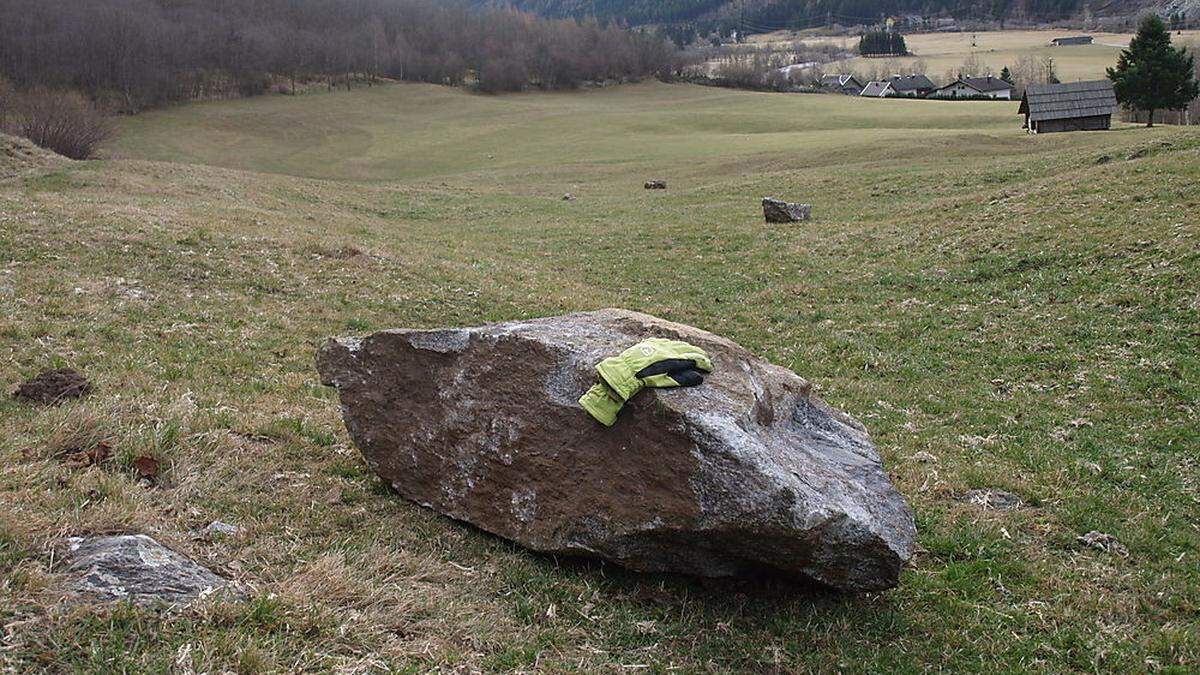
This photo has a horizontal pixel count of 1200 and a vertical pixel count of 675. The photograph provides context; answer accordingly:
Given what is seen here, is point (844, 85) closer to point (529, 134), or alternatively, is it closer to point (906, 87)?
point (906, 87)

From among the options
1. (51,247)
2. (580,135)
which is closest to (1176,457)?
(51,247)

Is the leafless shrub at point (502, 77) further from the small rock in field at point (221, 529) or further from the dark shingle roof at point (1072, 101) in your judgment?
the small rock in field at point (221, 529)

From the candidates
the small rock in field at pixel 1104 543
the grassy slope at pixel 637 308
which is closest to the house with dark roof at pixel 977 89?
the grassy slope at pixel 637 308

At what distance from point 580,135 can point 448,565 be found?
91952 millimetres

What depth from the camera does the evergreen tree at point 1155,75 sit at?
7006cm

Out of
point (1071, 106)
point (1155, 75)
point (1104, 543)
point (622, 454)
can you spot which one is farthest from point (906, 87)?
point (622, 454)

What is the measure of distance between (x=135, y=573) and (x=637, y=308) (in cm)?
1706

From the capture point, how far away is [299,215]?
34750 mm

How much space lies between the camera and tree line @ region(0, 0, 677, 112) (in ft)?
395

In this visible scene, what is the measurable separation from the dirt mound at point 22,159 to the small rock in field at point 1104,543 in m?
40.3

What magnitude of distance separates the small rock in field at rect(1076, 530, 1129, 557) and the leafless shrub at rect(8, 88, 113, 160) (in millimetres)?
61545

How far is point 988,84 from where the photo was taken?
147 m

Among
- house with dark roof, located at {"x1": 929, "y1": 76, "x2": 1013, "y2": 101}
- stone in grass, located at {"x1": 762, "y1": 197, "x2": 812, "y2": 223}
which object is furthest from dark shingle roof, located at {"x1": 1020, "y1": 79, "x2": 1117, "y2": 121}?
house with dark roof, located at {"x1": 929, "y1": 76, "x2": 1013, "y2": 101}

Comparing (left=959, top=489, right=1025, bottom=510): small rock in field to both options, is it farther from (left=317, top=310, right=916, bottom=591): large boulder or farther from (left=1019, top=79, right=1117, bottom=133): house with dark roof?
(left=1019, top=79, right=1117, bottom=133): house with dark roof
